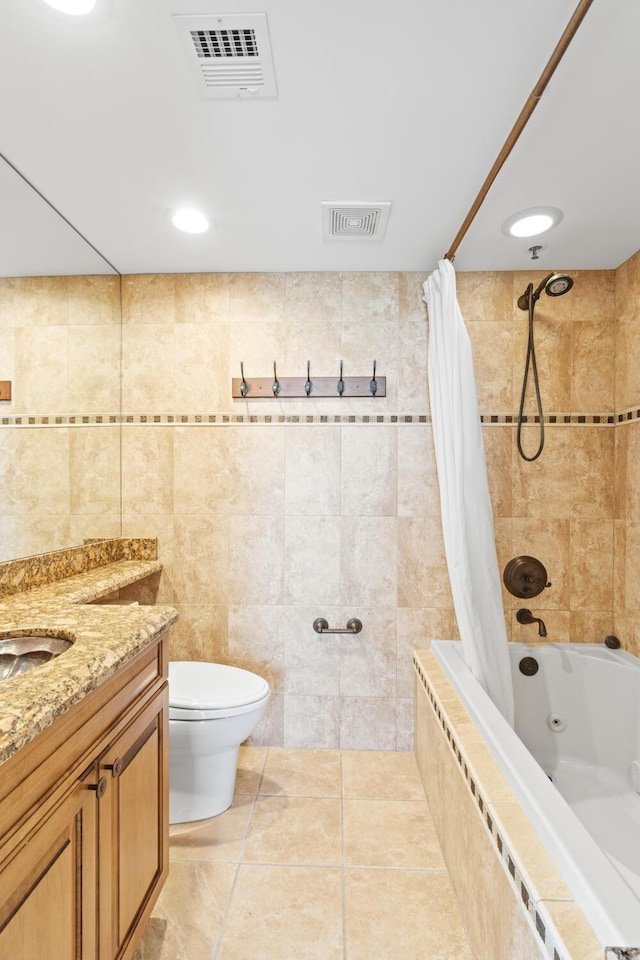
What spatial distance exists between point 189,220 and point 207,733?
185cm

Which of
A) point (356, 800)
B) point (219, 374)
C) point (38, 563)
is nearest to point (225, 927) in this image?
point (356, 800)

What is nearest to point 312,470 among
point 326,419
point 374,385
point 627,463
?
point 326,419

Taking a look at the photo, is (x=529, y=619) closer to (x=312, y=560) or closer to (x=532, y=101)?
(x=312, y=560)

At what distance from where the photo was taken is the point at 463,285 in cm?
229

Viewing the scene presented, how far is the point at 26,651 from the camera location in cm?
114

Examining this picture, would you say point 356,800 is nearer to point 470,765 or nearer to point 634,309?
point 470,765

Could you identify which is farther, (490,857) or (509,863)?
(490,857)

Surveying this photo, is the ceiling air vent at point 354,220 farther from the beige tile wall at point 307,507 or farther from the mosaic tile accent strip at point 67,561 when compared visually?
the mosaic tile accent strip at point 67,561

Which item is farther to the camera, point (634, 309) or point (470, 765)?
point (634, 309)

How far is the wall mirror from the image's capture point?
5.32 feet

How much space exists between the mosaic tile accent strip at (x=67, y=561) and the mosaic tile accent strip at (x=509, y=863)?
1.48 m

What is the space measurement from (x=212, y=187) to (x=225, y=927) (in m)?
2.25

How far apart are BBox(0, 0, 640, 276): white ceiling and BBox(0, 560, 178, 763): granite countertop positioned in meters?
1.08

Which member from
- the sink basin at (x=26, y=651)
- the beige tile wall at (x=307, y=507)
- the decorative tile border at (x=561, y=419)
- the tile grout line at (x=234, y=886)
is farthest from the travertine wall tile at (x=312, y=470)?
the sink basin at (x=26, y=651)
